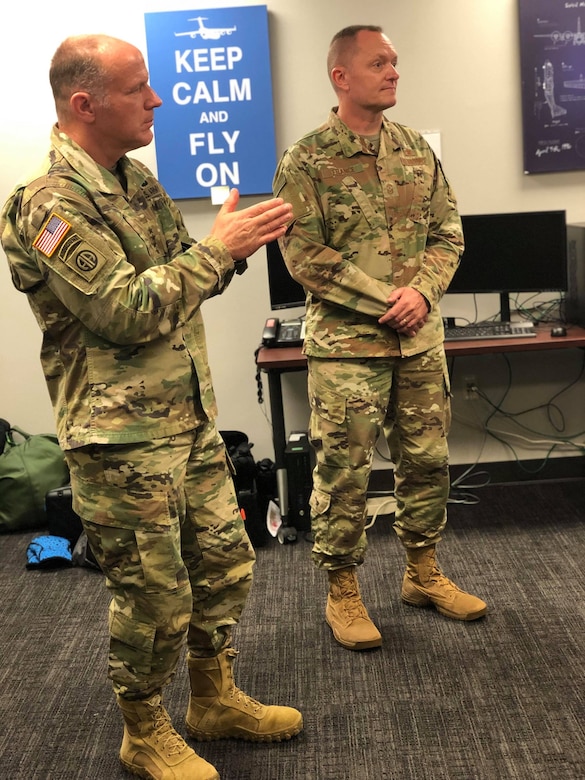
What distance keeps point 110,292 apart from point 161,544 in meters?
0.52

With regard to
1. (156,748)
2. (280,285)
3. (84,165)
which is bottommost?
(156,748)

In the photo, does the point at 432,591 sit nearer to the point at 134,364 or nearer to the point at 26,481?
the point at 134,364

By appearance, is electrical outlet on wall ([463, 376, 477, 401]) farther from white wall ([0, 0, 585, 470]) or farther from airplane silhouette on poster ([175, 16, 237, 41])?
airplane silhouette on poster ([175, 16, 237, 41])

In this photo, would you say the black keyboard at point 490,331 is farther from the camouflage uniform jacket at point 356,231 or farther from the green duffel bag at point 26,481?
the green duffel bag at point 26,481

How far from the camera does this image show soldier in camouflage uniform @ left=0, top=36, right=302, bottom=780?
146 cm

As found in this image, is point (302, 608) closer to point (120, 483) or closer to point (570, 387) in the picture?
point (120, 483)

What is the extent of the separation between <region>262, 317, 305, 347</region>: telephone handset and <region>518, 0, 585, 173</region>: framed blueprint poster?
1183mm

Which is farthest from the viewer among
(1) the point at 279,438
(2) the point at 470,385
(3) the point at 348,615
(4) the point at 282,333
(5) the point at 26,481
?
(2) the point at 470,385

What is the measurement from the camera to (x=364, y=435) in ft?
7.37

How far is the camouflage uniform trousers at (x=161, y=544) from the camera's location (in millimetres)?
1591

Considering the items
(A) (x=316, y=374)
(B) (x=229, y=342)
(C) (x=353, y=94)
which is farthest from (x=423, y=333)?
→ (B) (x=229, y=342)

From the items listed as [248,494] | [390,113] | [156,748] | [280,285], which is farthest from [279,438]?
[156,748]

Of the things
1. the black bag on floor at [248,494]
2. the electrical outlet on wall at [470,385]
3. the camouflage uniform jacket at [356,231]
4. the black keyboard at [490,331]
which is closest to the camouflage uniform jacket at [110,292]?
the camouflage uniform jacket at [356,231]

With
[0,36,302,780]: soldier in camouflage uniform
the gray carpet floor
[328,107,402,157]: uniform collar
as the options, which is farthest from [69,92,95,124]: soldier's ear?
the gray carpet floor
